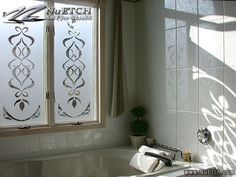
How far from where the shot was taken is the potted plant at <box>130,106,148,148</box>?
9.94 feet

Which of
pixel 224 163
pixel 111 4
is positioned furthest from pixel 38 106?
pixel 224 163

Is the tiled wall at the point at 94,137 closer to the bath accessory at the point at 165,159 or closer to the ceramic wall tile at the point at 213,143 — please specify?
the bath accessory at the point at 165,159

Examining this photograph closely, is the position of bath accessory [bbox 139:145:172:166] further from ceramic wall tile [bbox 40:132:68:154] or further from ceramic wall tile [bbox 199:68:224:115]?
ceramic wall tile [bbox 40:132:68:154]

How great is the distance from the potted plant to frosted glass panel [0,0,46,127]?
1.00 m

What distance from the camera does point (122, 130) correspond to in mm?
3160

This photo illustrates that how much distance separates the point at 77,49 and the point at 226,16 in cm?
147

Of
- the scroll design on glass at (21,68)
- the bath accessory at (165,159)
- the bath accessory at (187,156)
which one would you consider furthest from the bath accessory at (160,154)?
the scroll design on glass at (21,68)

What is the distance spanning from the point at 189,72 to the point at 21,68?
158 cm

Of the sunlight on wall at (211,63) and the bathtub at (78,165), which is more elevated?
the sunlight on wall at (211,63)

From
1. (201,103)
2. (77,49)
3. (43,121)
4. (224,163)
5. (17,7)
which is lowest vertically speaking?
(224,163)

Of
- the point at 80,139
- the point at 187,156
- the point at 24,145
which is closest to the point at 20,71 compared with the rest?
the point at 24,145

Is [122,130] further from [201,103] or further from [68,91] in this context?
[201,103]

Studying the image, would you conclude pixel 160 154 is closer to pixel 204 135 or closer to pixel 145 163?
pixel 145 163

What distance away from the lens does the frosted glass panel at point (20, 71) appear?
8.30 feet
